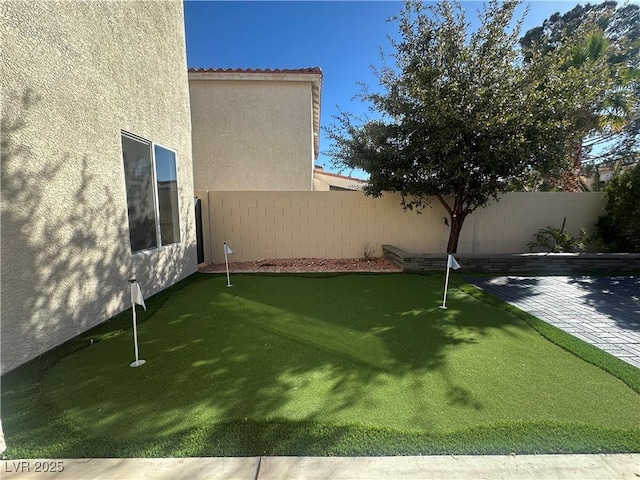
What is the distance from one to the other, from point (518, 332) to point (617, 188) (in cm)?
698

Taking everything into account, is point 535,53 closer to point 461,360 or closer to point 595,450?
point 461,360

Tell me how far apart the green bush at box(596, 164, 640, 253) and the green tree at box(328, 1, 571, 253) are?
9.36ft

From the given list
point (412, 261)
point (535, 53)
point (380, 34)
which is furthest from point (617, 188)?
point (380, 34)

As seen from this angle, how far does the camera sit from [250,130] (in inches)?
373

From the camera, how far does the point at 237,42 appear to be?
26.9ft

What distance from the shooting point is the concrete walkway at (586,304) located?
342 cm

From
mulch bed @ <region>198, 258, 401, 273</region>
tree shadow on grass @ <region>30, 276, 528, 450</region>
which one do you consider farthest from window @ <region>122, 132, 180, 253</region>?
mulch bed @ <region>198, 258, 401, 273</region>

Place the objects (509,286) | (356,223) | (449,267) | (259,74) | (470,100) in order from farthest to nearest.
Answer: (259,74) → (356,223) → (509,286) → (470,100) → (449,267)

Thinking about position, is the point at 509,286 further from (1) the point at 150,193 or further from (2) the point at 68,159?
(2) the point at 68,159

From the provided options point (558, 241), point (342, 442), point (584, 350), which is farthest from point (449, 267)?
point (558, 241)

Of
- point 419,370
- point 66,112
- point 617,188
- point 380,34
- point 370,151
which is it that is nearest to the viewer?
point 419,370

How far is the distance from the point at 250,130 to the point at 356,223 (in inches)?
198

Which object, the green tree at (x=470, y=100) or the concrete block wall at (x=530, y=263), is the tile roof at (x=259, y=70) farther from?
the concrete block wall at (x=530, y=263)

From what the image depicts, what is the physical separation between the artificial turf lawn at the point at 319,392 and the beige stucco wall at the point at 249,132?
6469mm
